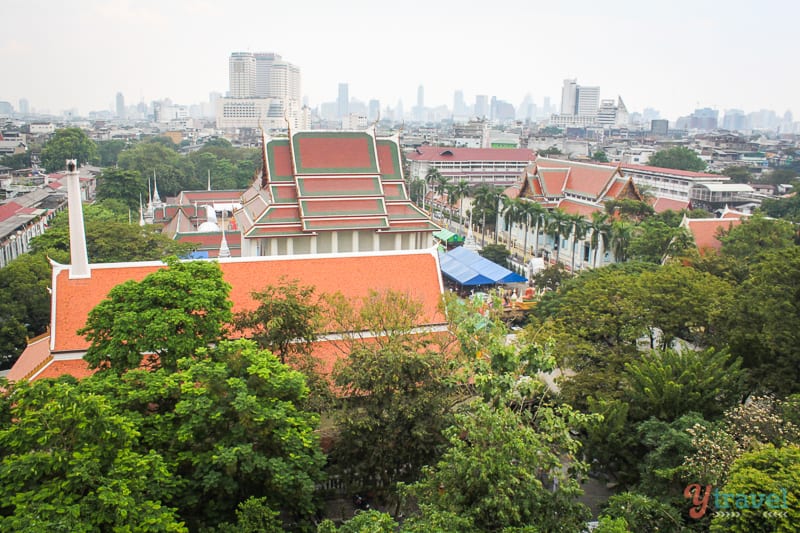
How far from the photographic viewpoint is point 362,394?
45.7ft

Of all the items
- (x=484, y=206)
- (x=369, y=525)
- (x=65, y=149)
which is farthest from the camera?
(x=65, y=149)

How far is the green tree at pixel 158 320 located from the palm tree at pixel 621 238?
25.4 m

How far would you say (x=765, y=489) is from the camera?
9.87 meters

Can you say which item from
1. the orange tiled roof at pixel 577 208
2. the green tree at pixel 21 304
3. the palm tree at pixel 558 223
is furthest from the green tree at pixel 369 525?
the orange tiled roof at pixel 577 208

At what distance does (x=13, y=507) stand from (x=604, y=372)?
43.0 ft

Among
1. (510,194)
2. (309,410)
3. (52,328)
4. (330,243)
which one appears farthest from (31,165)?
(309,410)

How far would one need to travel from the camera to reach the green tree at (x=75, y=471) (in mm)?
9195

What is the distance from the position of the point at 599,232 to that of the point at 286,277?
25013 mm

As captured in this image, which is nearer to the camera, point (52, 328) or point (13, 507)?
point (13, 507)

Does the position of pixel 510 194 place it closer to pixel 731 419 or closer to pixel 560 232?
pixel 560 232

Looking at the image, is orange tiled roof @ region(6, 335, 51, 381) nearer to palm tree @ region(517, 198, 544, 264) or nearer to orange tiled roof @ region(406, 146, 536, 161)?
palm tree @ region(517, 198, 544, 264)

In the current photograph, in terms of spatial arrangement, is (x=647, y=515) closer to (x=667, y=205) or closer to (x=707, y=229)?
(x=707, y=229)

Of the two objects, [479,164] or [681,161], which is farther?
[479,164]

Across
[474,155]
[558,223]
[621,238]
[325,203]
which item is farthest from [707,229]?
[474,155]
